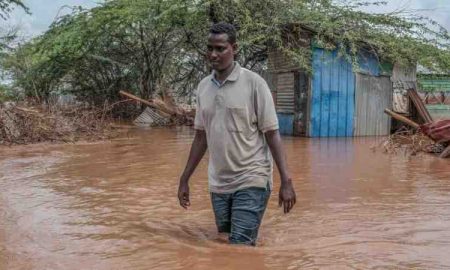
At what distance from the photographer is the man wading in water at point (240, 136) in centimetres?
389

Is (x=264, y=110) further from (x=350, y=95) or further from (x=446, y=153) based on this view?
(x=350, y=95)

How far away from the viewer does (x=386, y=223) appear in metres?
5.39

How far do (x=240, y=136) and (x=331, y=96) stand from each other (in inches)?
487

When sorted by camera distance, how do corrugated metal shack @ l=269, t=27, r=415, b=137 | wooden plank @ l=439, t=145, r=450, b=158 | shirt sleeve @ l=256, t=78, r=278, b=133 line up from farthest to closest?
corrugated metal shack @ l=269, t=27, r=415, b=137 < wooden plank @ l=439, t=145, r=450, b=158 < shirt sleeve @ l=256, t=78, r=278, b=133

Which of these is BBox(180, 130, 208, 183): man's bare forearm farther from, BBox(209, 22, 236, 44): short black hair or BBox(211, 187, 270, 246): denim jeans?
BBox(209, 22, 236, 44): short black hair

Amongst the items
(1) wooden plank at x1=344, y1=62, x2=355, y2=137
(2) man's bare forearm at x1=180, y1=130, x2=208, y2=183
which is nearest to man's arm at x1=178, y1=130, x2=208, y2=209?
(2) man's bare forearm at x1=180, y1=130, x2=208, y2=183

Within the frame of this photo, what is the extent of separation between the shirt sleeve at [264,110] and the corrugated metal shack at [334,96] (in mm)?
11624

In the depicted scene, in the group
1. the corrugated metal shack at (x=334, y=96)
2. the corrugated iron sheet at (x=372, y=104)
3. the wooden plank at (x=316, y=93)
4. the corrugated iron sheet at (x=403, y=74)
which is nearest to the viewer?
the wooden plank at (x=316, y=93)

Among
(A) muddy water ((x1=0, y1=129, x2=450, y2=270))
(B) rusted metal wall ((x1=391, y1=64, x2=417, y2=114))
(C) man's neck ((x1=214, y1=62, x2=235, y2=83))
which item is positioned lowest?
(A) muddy water ((x1=0, y1=129, x2=450, y2=270))

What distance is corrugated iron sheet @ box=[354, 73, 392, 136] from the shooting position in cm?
1625

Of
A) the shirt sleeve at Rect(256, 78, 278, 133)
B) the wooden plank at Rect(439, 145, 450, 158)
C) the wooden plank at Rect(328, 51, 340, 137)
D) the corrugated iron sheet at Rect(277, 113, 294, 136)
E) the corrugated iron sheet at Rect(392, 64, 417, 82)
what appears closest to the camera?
the shirt sleeve at Rect(256, 78, 278, 133)

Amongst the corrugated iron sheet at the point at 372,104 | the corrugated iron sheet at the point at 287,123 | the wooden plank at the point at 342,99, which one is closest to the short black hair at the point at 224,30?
the wooden plank at the point at 342,99

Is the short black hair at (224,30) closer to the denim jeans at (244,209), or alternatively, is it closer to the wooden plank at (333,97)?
the denim jeans at (244,209)

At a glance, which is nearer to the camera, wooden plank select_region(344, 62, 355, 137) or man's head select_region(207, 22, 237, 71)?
man's head select_region(207, 22, 237, 71)
